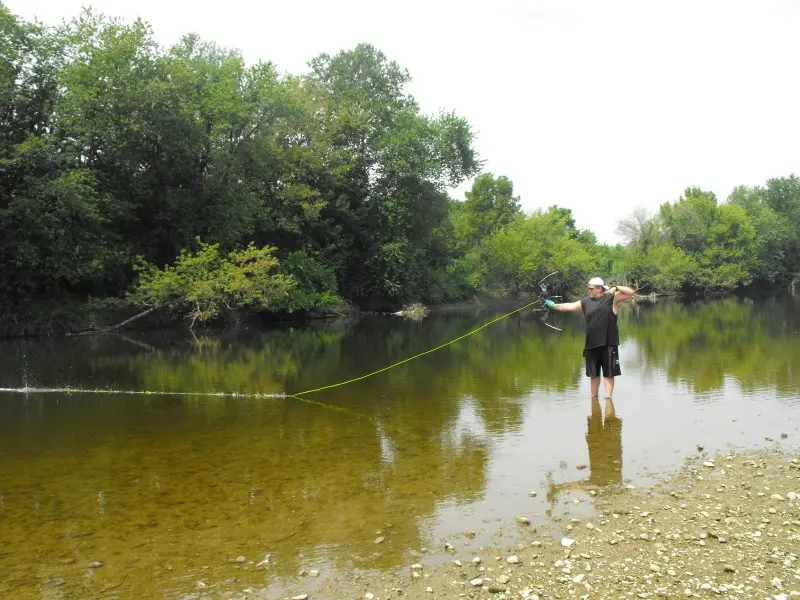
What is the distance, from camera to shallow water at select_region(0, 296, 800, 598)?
5.91 metres

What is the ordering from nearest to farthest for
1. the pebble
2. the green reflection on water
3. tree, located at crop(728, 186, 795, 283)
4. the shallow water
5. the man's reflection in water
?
the pebble < the shallow water < the man's reflection in water < the green reflection on water < tree, located at crop(728, 186, 795, 283)

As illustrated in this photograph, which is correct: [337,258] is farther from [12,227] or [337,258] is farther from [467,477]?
[467,477]

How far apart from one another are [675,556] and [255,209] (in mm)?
37214

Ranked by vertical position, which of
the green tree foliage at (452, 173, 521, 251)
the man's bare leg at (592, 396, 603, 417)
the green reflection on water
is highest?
the green tree foliage at (452, 173, 521, 251)

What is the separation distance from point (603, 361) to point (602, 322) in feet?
2.98

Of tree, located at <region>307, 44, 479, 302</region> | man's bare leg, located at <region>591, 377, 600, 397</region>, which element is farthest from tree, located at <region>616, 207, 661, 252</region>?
man's bare leg, located at <region>591, 377, 600, 397</region>

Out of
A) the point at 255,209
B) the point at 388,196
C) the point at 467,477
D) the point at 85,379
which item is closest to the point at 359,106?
the point at 388,196

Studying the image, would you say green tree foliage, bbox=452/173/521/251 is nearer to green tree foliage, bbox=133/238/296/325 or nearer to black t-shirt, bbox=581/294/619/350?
green tree foliage, bbox=133/238/296/325

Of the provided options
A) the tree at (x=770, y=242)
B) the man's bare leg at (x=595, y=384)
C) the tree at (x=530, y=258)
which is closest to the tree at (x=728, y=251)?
the tree at (x=770, y=242)

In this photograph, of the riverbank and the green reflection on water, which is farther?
the green reflection on water

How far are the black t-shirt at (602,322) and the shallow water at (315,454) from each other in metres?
1.28

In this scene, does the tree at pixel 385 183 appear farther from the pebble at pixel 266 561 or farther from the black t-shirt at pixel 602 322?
the pebble at pixel 266 561

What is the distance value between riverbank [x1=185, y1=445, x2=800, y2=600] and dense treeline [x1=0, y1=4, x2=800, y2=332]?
30167mm

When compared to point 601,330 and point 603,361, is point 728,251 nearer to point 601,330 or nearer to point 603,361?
point 603,361
